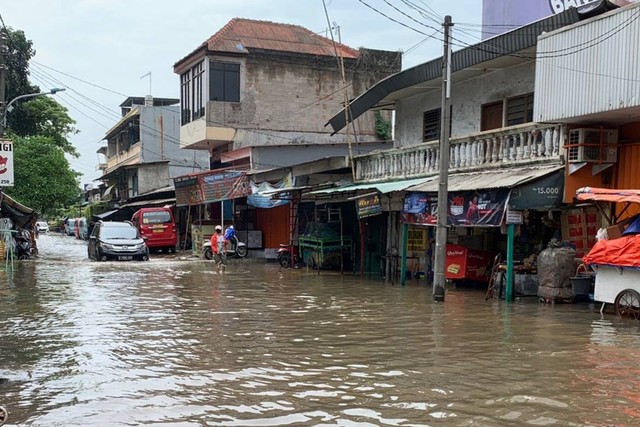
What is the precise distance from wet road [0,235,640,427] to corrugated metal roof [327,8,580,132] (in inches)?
230

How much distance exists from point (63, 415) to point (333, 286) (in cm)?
1174

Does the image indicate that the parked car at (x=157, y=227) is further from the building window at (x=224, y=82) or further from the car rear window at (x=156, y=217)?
the building window at (x=224, y=82)

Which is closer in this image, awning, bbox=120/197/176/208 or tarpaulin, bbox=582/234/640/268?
tarpaulin, bbox=582/234/640/268

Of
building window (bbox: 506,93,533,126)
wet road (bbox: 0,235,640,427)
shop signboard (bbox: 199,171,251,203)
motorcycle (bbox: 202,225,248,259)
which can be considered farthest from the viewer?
motorcycle (bbox: 202,225,248,259)

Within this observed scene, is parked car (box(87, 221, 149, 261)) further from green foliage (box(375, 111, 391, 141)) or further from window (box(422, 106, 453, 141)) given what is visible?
green foliage (box(375, 111, 391, 141))

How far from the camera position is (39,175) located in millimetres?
31547

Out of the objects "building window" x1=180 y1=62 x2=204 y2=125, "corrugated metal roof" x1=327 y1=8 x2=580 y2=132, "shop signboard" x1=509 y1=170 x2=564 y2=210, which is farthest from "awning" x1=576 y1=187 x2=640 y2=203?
"building window" x1=180 y1=62 x2=204 y2=125

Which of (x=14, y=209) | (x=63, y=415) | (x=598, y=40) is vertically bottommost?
(x=63, y=415)

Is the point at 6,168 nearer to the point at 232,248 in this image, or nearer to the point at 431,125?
the point at 431,125

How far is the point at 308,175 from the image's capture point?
76.6 ft

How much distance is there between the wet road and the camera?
18.9 feet

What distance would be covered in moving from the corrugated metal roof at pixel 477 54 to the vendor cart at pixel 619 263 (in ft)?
14.0

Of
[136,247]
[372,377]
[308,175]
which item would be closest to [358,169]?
[308,175]

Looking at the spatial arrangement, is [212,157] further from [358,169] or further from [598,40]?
[598,40]
